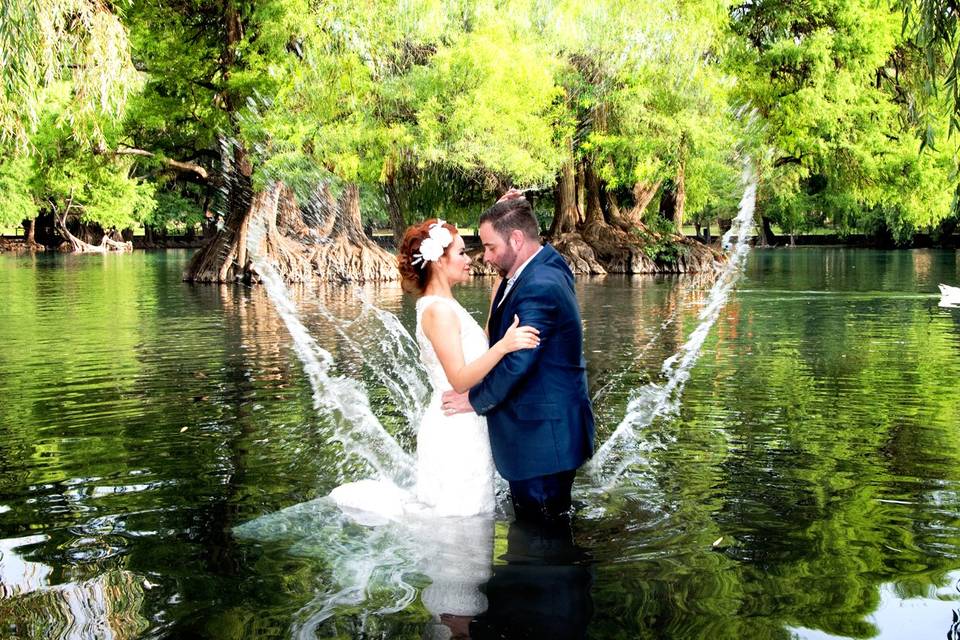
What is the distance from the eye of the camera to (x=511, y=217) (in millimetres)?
5008

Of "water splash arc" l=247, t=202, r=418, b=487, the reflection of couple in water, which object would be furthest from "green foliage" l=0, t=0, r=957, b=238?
the reflection of couple in water

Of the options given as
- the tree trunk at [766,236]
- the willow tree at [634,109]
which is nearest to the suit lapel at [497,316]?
the willow tree at [634,109]

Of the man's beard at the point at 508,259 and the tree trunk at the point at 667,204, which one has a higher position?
the tree trunk at the point at 667,204

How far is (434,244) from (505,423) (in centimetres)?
95

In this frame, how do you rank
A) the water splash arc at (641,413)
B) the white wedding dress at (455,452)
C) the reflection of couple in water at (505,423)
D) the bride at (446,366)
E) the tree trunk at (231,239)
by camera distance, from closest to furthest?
the reflection of couple in water at (505,423)
the bride at (446,366)
the white wedding dress at (455,452)
the water splash arc at (641,413)
the tree trunk at (231,239)

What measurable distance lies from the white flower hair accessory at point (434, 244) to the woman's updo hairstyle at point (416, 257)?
16 mm

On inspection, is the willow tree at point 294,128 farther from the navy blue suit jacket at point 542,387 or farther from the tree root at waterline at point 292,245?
the navy blue suit jacket at point 542,387

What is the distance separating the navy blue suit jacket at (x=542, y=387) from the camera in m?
4.88

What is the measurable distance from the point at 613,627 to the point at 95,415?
21.9ft

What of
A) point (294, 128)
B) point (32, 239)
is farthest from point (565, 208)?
point (32, 239)

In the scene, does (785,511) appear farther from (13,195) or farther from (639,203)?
(13,195)

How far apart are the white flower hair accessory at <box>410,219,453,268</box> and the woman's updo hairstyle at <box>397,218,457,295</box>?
2cm

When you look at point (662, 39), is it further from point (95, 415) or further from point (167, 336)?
point (95, 415)

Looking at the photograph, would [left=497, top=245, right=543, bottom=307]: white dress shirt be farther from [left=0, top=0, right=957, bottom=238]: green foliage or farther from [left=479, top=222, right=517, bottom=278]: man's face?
[left=0, top=0, right=957, bottom=238]: green foliage
